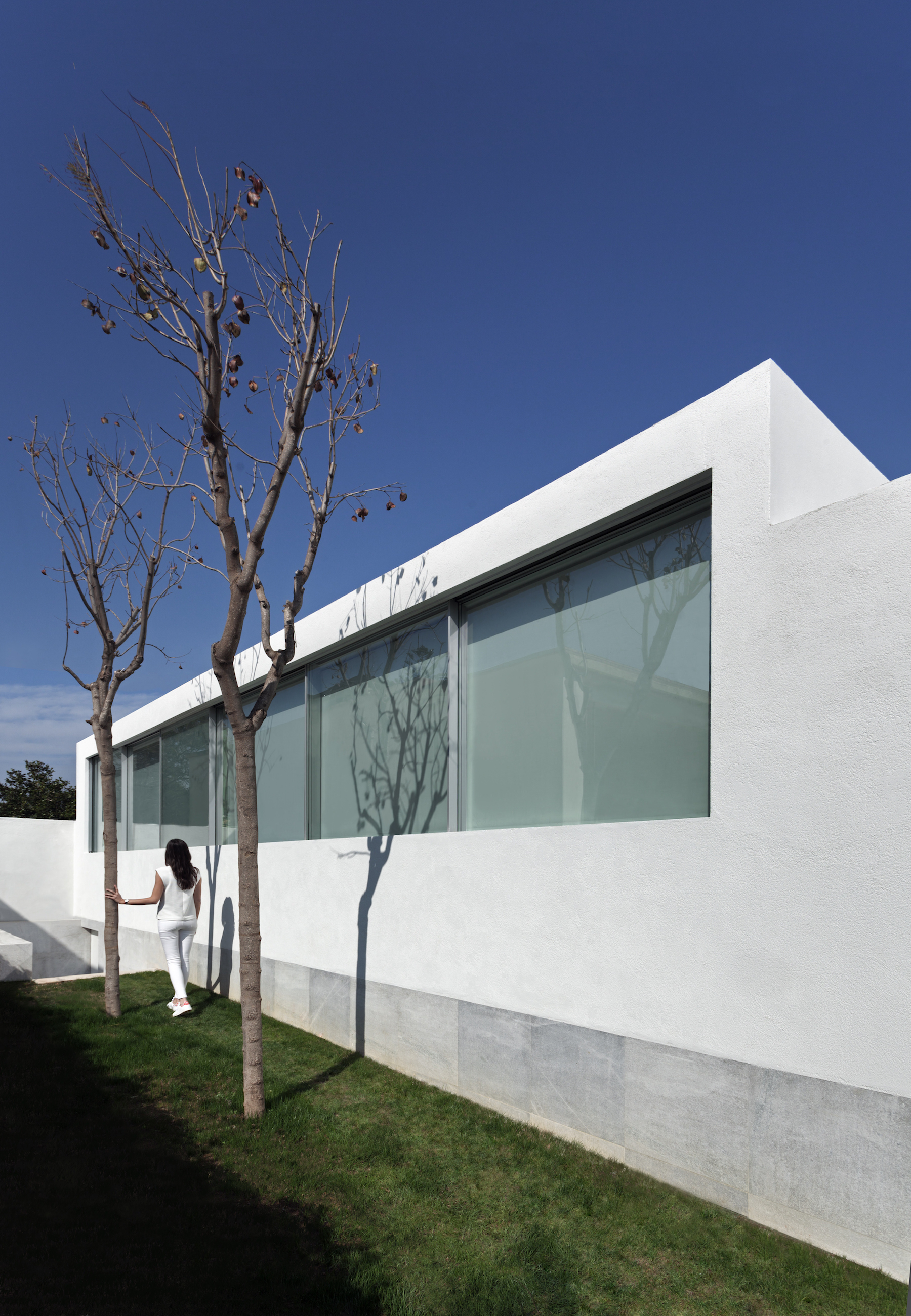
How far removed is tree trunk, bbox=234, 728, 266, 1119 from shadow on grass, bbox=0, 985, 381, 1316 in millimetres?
656

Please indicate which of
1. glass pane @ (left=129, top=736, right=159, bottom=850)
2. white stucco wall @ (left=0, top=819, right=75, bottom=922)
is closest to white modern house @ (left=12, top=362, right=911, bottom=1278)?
glass pane @ (left=129, top=736, right=159, bottom=850)

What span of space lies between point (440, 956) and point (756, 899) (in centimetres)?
329

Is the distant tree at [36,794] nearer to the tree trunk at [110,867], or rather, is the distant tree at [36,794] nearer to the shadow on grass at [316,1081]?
the tree trunk at [110,867]

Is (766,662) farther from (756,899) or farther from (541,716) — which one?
(541,716)

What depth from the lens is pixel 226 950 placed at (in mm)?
11508

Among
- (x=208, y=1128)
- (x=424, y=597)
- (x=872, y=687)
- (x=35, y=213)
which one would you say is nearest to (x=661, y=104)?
(x=424, y=597)

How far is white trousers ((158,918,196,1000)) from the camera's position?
10133 mm

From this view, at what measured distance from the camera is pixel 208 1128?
19.8 feet

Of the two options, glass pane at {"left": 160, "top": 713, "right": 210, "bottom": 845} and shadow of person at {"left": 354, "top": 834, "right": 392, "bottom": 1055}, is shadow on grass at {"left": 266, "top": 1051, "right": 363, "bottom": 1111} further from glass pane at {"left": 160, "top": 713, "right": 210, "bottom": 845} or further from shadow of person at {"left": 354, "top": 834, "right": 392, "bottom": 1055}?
glass pane at {"left": 160, "top": 713, "right": 210, "bottom": 845}

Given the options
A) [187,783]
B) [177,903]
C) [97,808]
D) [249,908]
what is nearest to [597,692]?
[249,908]

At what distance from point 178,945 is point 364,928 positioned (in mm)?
3498

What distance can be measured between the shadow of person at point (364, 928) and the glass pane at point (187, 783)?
18.4ft

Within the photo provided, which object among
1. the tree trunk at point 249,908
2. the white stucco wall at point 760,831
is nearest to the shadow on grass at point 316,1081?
the tree trunk at point 249,908

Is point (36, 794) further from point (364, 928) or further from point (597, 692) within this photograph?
point (597, 692)
